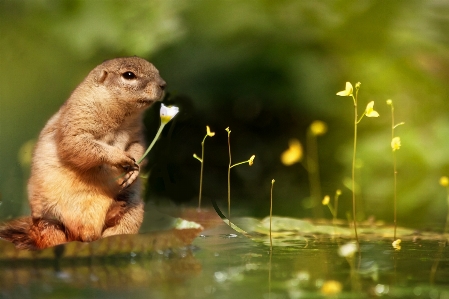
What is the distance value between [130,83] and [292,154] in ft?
4.45

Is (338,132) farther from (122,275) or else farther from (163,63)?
(122,275)

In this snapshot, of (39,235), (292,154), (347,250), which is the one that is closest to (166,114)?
(39,235)

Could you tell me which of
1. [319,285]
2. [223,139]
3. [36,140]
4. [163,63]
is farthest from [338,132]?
[319,285]

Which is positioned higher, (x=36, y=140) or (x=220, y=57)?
(x=220, y=57)

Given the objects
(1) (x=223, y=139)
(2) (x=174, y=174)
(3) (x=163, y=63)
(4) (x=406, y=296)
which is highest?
(3) (x=163, y=63)

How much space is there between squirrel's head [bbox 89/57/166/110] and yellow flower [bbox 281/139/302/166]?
1243mm

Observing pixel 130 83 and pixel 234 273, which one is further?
pixel 130 83

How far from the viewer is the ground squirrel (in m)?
2.18

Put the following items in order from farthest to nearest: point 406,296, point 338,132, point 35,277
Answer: point 338,132, point 35,277, point 406,296

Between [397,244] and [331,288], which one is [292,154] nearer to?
[397,244]

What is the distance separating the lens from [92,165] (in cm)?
218

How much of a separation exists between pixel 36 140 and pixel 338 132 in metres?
2.11

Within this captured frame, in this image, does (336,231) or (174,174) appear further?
(174,174)

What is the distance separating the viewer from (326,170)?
3.77 meters
